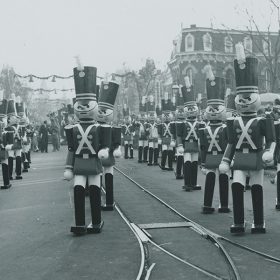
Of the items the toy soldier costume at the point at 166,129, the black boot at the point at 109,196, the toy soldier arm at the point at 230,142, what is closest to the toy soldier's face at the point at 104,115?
the black boot at the point at 109,196

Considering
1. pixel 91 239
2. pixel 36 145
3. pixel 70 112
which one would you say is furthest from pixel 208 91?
pixel 36 145

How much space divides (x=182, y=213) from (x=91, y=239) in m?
2.55

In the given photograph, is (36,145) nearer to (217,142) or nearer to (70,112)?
(70,112)

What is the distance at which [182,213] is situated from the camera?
10422mm

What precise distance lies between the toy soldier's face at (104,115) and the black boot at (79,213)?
210 centimetres

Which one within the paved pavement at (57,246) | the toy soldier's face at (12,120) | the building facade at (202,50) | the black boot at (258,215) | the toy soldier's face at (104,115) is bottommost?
the paved pavement at (57,246)

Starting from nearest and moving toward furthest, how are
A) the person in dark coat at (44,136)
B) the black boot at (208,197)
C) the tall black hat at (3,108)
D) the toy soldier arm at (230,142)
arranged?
the toy soldier arm at (230,142), the black boot at (208,197), the tall black hat at (3,108), the person in dark coat at (44,136)

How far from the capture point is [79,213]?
871 centimetres

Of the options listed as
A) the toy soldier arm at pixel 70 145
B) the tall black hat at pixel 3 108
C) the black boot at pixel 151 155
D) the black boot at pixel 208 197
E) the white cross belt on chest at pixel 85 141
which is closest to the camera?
the white cross belt on chest at pixel 85 141

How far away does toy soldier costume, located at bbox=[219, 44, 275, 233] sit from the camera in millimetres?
8461

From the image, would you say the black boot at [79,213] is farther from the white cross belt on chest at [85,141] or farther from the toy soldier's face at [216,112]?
the toy soldier's face at [216,112]

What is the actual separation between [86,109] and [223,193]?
10.5 feet

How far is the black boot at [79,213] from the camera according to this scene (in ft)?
28.3

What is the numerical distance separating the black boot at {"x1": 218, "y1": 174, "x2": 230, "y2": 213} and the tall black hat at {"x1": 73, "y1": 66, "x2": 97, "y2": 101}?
3.01m
